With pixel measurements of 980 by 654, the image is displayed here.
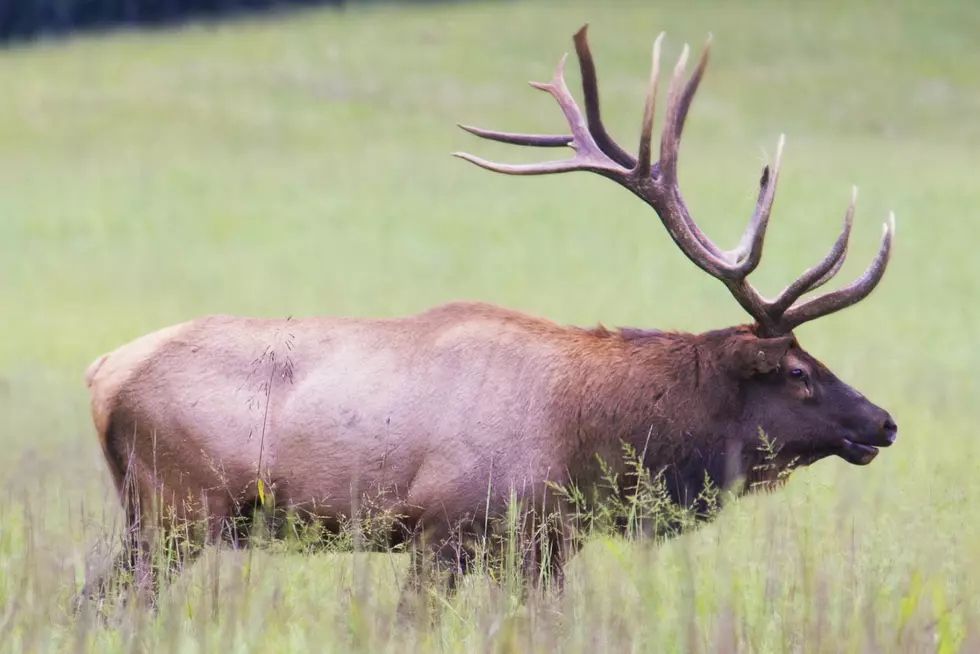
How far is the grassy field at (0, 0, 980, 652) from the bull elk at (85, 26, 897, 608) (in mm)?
274

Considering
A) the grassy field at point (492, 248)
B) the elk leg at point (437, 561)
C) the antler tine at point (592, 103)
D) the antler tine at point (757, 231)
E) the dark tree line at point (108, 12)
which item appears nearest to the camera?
the grassy field at point (492, 248)

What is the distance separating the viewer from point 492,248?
20562 millimetres

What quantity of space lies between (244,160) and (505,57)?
1204 centimetres

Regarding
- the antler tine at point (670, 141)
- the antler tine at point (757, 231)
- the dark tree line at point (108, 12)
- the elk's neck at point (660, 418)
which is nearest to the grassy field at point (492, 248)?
the elk's neck at point (660, 418)

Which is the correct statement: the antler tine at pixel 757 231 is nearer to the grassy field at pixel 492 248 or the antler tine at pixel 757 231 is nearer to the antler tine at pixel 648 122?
the antler tine at pixel 648 122

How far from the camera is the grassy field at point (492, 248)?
4160mm

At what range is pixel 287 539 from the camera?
482 centimetres

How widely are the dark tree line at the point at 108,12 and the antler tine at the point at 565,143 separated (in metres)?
52.6

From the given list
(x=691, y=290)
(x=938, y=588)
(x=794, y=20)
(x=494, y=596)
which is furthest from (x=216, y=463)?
(x=794, y=20)

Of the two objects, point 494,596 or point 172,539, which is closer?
point 494,596

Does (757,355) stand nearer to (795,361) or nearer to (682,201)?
(795,361)

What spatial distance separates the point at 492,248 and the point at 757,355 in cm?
1511

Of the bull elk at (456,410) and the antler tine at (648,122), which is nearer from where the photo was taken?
the bull elk at (456,410)

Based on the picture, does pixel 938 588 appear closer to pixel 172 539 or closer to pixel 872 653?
pixel 872 653
